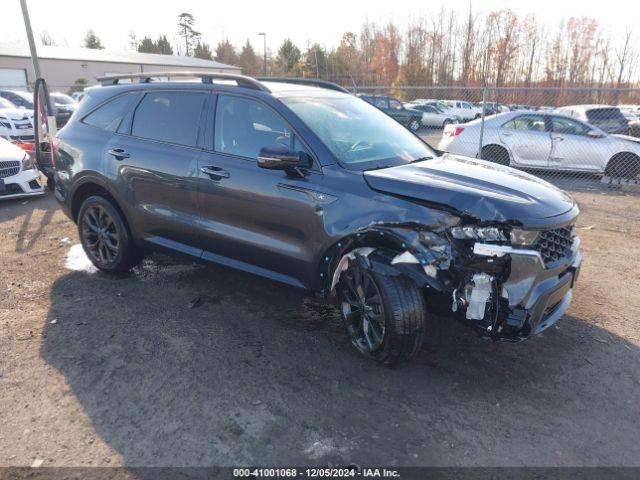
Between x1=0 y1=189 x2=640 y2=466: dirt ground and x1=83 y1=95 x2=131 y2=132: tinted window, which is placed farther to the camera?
x1=83 y1=95 x2=131 y2=132: tinted window

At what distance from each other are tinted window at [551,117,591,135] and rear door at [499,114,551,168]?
20 centimetres

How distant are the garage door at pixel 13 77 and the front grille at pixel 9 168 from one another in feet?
116

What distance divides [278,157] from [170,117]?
149 cm

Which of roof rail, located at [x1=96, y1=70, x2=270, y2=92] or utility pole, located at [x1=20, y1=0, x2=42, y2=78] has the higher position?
utility pole, located at [x1=20, y1=0, x2=42, y2=78]

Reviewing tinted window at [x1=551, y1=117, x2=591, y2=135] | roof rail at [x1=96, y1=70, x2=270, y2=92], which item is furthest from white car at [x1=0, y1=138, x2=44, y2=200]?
tinted window at [x1=551, y1=117, x2=591, y2=135]

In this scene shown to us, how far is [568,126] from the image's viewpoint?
11.0 meters

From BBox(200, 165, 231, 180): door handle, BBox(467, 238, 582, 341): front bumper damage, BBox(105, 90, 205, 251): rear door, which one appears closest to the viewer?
BBox(467, 238, 582, 341): front bumper damage

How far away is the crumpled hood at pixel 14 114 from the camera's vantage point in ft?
51.4

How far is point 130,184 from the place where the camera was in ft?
15.3

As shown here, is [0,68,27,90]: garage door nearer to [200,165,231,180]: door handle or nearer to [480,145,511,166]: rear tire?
[480,145,511,166]: rear tire

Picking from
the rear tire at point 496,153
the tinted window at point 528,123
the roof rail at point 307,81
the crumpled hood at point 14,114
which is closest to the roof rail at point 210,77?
the roof rail at point 307,81

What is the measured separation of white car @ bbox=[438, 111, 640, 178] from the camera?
1064 centimetres

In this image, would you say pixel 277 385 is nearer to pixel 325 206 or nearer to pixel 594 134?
pixel 325 206

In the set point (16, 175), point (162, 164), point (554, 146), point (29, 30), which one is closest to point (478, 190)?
point (162, 164)
